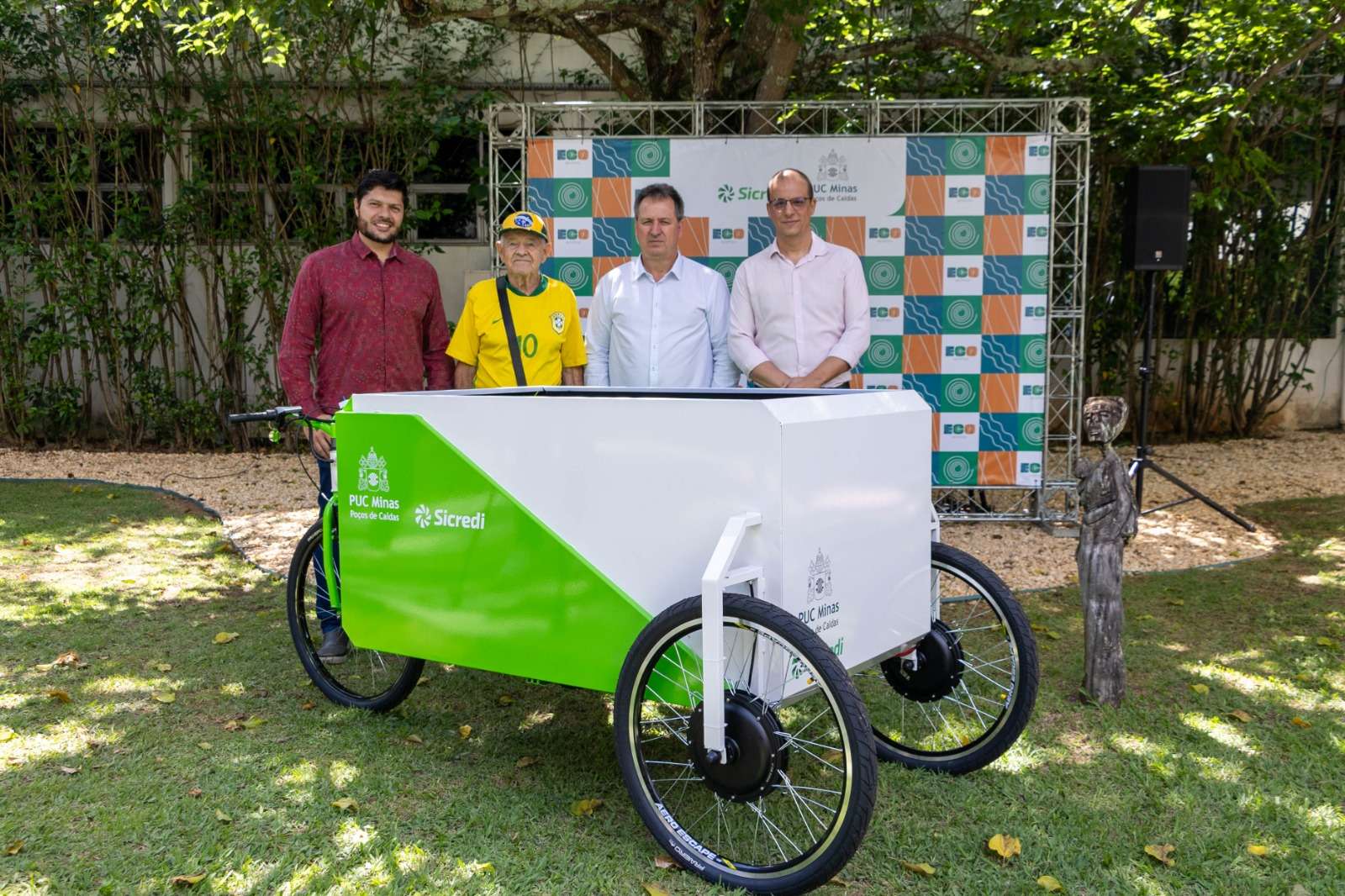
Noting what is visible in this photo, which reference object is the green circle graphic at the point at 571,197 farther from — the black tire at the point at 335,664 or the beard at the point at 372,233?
the black tire at the point at 335,664

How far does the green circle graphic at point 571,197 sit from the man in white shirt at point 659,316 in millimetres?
2477

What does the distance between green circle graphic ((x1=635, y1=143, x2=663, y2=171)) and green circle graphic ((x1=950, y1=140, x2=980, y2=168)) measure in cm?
175

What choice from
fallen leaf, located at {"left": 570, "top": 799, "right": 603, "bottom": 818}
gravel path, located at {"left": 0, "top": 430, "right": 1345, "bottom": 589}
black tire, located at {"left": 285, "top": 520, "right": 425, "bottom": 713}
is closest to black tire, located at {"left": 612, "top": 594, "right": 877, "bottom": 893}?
fallen leaf, located at {"left": 570, "top": 799, "right": 603, "bottom": 818}

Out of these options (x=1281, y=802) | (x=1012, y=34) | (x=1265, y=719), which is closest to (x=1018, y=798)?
(x=1281, y=802)

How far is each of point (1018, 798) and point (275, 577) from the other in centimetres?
380

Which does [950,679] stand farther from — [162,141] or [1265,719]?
[162,141]

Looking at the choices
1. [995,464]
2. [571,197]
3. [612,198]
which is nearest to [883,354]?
[995,464]

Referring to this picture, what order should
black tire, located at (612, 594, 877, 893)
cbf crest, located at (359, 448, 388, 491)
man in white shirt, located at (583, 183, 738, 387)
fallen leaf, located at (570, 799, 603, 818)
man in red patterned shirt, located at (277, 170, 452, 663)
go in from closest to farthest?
black tire, located at (612, 594, 877, 893)
fallen leaf, located at (570, 799, 603, 818)
cbf crest, located at (359, 448, 388, 491)
man in red patterned shirt, located at (277, 170, 452, 663)
man in white shirt, located at (583, 183, 738, 387)

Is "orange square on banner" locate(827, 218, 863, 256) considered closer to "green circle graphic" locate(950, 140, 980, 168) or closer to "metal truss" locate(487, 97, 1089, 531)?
"metal truss" locate(487, 97, 1089, 531)

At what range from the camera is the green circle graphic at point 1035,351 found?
252 inches

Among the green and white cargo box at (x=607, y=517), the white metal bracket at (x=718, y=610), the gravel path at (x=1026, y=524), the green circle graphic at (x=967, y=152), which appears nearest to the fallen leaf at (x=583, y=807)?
the green and white cargo box at (x=607, y=517)

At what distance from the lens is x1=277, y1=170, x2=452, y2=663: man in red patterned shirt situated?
12.0 ft

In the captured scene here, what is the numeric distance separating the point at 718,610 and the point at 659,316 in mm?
1950

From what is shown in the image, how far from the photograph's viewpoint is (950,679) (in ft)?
9.51
